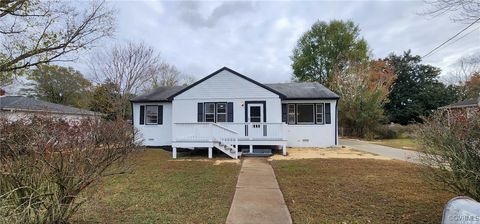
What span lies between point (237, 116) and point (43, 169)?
41.1ft

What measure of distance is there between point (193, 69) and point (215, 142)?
27.6 meters

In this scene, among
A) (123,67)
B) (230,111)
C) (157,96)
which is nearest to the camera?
(230,111)

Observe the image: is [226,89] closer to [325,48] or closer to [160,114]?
[160,114]

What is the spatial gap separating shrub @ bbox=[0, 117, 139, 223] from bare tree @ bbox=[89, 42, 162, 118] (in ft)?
74.7

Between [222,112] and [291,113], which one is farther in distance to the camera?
[291,113]

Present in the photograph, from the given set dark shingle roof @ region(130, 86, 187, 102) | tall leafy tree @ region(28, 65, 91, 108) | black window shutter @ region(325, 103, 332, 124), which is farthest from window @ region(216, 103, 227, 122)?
tall leafy tree @ region(28, 65, 91, 108)

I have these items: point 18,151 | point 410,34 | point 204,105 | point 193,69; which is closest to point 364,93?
point 410,34

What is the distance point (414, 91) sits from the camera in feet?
129

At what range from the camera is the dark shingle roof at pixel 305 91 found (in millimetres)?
17312

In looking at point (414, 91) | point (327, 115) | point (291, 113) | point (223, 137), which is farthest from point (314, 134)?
point (414, 91)

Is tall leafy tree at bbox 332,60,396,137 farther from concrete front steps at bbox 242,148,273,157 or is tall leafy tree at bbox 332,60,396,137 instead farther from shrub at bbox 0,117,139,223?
shrub at bbox 0,117,139,223

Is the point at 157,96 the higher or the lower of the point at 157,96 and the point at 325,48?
the lower

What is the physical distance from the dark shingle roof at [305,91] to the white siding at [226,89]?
2369mm

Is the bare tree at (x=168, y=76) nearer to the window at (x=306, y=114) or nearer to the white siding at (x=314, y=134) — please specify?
the window at (x=306, y=114)
